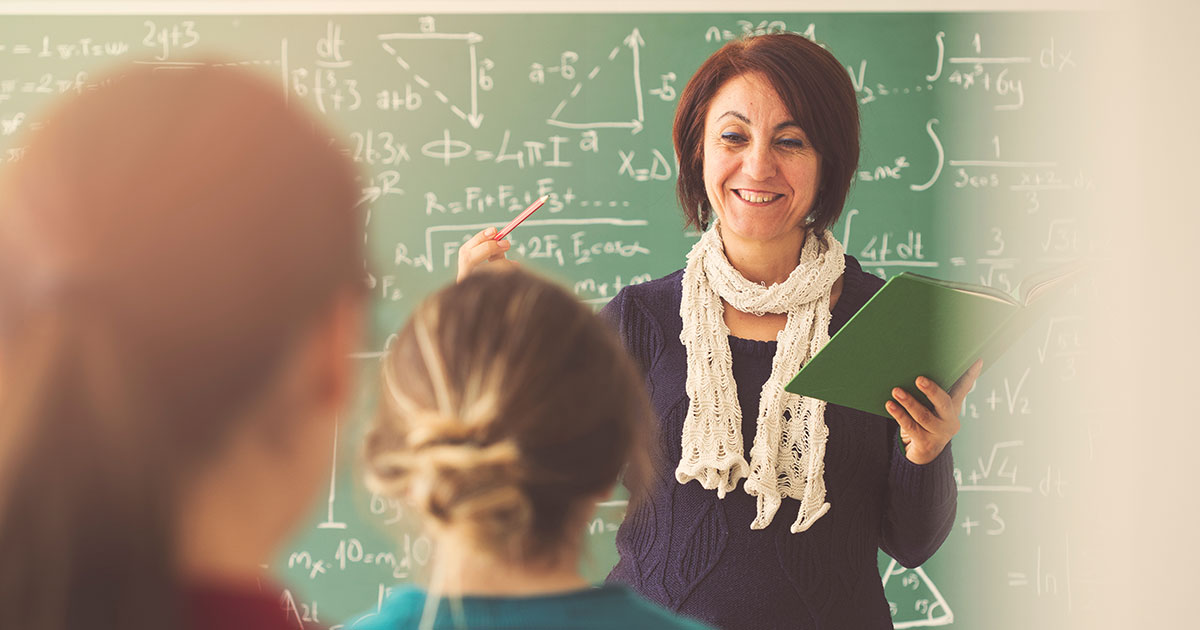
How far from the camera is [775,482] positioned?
1.66 metres

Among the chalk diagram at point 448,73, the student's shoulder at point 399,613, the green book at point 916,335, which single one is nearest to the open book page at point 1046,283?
the green book at point 916,335

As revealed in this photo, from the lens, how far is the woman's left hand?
4.77 ft

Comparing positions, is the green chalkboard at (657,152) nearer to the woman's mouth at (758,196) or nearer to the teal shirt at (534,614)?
the woman's mouth at (758,196)

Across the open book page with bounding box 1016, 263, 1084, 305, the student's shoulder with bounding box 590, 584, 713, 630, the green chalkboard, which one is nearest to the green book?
the open book page with bounding box 1016, 263, 1084, 305

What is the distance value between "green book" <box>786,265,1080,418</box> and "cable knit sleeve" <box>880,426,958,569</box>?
0.20 meters

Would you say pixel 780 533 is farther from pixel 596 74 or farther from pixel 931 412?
pixel 596 74

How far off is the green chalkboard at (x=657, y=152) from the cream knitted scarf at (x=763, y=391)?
3.67 ft

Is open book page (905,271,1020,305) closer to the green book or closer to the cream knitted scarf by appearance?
the green book

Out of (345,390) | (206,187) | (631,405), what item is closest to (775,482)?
(631,405)

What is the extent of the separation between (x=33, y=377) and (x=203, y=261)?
112 mm

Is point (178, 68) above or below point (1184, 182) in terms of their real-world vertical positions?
below

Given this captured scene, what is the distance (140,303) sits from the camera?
0.50 metres

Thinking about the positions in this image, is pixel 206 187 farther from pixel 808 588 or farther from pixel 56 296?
pixel 808 588

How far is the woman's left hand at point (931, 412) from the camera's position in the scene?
1.46 meters
